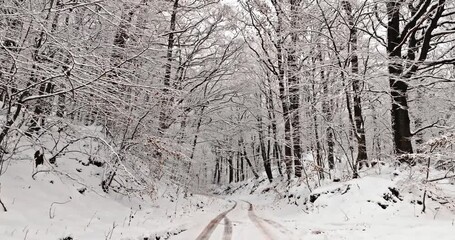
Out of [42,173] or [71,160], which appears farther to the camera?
[71,160]

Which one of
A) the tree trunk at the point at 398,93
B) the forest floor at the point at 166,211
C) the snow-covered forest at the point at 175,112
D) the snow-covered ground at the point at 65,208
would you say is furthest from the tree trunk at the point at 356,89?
the snow-covered ground at the point at 65,208

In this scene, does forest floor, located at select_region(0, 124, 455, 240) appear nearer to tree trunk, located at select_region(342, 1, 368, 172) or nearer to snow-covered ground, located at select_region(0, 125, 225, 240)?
snow-covered ground, located at select_region(0, 125, 225, 240)

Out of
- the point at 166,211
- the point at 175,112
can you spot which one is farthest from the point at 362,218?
the point at 175,112

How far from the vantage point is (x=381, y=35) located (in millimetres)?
13883

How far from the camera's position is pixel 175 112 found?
41.7ft

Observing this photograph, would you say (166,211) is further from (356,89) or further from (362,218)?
(356,89)

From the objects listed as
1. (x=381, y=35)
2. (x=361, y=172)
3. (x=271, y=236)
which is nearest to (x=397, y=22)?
(x=381, y=35)

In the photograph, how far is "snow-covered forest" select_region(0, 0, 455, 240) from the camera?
20.6ft

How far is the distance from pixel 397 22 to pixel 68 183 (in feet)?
43.2

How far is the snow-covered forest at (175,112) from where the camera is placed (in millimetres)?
6281

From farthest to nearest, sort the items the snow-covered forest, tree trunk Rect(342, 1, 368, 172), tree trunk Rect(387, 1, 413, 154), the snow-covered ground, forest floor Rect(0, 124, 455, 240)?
tree trunk Rect(342, 1, 368, 172)
tree trunk Rect(387, 1, 413, 154)
forest floor Rect(0, 124, 455, 240)
the snow-covered ground
the snow-covered forest

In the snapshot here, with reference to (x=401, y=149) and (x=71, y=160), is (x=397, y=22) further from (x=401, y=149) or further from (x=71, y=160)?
(x=71, y=160)

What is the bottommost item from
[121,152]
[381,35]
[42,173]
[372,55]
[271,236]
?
[271,236]

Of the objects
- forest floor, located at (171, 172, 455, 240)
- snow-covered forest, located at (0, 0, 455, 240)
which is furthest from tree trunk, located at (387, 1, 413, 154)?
forest floor, located at (171, 172, 455, 240)
